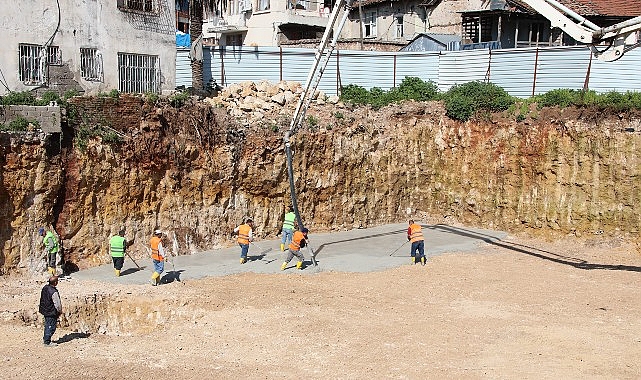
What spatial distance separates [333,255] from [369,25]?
25.9 metres

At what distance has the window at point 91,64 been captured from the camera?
981 inches

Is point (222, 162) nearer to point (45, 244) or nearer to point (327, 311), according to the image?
point (45, 244)

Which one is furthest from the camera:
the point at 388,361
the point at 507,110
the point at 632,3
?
the point at 632,3

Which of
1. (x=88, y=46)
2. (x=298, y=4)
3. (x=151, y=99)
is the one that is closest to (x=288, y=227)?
(x=151, y=99)

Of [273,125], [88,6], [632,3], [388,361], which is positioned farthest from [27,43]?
[632,3]

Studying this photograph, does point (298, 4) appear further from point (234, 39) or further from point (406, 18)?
point (406, 18)

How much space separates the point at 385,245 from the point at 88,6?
47.3 ft

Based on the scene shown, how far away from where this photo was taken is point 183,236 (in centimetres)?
2402

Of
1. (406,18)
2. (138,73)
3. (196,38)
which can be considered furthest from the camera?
(406,18)

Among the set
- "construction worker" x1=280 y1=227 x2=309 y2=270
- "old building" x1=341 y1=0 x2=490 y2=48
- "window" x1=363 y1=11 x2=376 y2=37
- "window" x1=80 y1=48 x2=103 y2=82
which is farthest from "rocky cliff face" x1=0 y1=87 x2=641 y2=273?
"window" x1=363 y1=11 x2=376 y2=37

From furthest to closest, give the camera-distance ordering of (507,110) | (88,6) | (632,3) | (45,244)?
(632,3), (507,110), (88,6), (45,244)

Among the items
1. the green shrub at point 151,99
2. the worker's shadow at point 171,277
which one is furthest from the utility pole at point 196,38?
the worker's shadow at point 171,277

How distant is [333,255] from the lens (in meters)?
24.2

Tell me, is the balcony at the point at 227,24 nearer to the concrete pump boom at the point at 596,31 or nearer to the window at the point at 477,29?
the window at the point at 477,29
